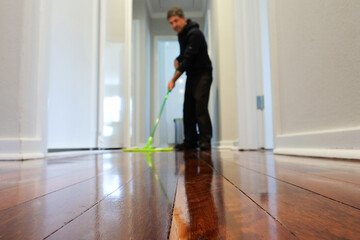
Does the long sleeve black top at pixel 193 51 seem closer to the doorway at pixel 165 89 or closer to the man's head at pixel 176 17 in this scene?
the man's head at pixel 176 17

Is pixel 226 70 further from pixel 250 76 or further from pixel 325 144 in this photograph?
pixel 325 144

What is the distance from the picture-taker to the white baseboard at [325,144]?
0.88m

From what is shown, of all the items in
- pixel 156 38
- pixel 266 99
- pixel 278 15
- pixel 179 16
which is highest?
pixel 156 38

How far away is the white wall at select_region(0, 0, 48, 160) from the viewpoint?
1.23 meters

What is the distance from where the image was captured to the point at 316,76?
109cm

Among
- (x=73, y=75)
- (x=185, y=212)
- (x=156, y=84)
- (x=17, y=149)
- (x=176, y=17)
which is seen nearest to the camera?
(x=185, y=212)

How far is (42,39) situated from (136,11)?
3.53 m

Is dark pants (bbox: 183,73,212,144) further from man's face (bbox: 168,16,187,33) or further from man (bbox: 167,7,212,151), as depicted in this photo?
man's face (bbox: 168,16,187,33)

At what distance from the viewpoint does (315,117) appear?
3.69ft

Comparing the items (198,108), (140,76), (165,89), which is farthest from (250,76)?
(165,89)

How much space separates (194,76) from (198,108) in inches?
14.6

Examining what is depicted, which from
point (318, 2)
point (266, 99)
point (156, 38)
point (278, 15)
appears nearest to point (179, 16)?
point (266, 99)

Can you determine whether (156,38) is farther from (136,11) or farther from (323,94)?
(323,94)

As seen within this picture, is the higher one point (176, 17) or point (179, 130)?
point (176, 17)
